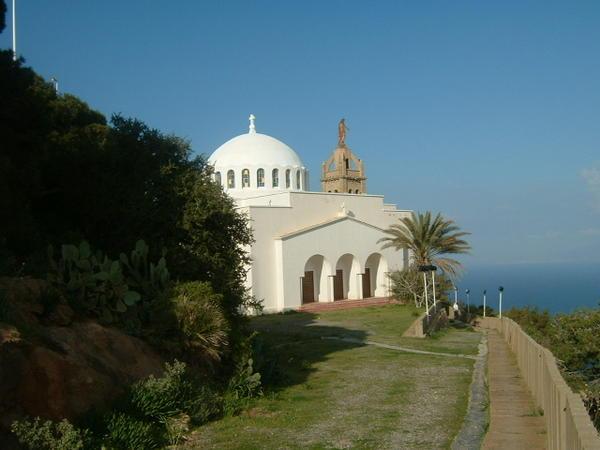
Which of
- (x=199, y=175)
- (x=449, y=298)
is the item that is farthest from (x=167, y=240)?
(x=449, y=298)

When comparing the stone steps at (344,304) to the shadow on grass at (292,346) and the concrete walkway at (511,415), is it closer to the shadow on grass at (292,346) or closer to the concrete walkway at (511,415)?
the shadow on grass at (292,346)

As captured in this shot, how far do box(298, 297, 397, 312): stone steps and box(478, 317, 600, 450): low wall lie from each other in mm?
24500

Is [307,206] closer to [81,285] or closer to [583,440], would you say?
[81,285]

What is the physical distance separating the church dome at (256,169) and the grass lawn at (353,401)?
23590 mm

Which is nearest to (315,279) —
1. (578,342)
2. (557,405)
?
(578,342)

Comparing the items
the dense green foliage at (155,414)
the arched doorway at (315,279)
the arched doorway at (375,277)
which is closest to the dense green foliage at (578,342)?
the dense green foliage at (155,414)

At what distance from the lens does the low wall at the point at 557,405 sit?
5.53 meters

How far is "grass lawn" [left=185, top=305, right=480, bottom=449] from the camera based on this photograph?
28.9ft

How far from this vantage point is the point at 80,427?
7875 millimetres

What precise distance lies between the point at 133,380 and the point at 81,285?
1.73 meters

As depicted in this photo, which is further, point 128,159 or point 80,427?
point 128,159

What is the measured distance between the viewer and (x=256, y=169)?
4359 centimetres

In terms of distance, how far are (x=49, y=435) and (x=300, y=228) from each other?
105 feet

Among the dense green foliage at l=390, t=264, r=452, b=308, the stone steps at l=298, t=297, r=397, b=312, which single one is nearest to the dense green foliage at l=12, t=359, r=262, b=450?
the stone steps at l=298, t=297, r=397, b=312
